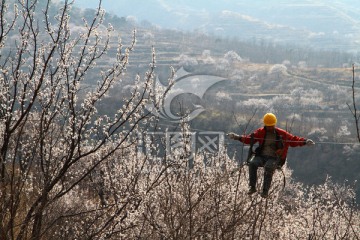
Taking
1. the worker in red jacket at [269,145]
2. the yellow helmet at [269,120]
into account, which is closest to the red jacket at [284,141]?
the worker in red jacket at [269,145]

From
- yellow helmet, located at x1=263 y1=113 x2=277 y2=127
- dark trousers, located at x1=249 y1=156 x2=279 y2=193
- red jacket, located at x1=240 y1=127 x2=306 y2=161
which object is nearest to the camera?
red jacket, located at x1=240 y1=127 x2=306 y2=161

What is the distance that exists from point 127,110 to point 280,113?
136552 mm

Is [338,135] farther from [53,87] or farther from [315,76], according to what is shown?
[53,87]

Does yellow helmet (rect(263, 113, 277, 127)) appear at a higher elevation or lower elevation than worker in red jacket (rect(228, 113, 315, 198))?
higher

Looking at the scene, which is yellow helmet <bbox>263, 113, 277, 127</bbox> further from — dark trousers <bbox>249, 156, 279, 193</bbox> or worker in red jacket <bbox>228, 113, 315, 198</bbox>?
dark trousers <bbox>249, 156, 279, 193</bbox>

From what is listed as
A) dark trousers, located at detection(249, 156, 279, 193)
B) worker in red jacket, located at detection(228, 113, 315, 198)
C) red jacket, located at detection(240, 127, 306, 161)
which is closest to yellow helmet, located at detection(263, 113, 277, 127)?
worker in red jacket, located at detection(228, 113, 315, 198)

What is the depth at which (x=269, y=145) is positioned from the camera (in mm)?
8922

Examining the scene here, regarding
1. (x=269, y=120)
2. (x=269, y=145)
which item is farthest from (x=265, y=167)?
(x=269, y=120)

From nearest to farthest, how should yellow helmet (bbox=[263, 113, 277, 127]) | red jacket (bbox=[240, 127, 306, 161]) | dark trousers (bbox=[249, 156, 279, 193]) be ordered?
red jacket (bbox=[240, 127, 306, 161]), dark trousers (bbox=[249, 156, 279, 193]), yellow helmet (bbox=[263, 113, 277, 127])

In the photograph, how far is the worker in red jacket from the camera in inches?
336

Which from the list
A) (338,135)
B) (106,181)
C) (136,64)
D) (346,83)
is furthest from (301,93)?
(106,181)

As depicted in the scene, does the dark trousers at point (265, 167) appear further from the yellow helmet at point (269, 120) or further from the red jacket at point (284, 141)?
the yellow helmet at point (269, 120)

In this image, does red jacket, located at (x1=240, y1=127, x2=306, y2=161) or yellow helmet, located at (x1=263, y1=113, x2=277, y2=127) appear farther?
yellow helmet, located at (x1=263, y1=113, x2=277, y2=127)

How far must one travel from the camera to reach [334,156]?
95.9 meters
